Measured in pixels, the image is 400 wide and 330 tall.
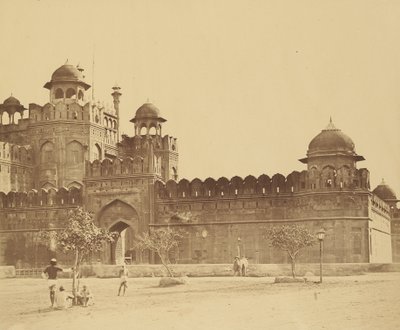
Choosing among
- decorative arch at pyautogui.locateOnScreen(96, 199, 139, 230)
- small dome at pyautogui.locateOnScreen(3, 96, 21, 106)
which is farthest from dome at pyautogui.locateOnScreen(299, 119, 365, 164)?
small dome at pyautogui.locateOnScreen(3, 96, 21, 106)

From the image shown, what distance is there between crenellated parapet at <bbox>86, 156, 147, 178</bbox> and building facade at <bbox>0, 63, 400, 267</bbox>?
5 cm

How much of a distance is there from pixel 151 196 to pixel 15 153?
9.71 meters

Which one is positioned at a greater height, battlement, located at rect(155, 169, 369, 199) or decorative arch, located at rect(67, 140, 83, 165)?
decorative arch, located at rect(67, 140, 83, 165)

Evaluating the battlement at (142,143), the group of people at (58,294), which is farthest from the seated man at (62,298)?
the battlement at (142,143)

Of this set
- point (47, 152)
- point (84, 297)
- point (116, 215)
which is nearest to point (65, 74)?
point (47, 152)

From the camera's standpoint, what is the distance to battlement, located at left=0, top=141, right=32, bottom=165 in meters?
37.0

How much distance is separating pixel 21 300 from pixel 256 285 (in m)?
6.47

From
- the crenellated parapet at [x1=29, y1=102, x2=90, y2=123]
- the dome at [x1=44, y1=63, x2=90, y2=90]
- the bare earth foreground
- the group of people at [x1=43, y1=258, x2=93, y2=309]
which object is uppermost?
the dome at [x1=44, y1=63, x2=90, y2=90]

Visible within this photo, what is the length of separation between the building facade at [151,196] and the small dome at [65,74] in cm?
6

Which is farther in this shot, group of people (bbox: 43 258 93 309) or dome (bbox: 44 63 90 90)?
dome (bbox: 44 63 90 90)

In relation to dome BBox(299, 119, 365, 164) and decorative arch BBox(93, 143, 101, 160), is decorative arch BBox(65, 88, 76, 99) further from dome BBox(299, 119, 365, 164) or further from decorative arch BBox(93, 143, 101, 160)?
dome BBox(299, 119, 365, 164)

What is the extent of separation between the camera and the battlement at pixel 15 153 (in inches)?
1456

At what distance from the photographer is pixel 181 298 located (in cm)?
1673

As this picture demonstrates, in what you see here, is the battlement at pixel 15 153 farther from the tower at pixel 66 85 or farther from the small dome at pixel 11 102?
the small dome at pixel 11 102
